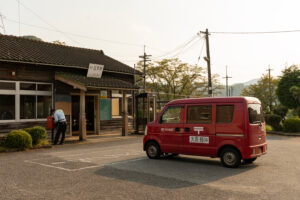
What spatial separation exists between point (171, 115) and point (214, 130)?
1673mm

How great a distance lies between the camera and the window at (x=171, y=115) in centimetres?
925

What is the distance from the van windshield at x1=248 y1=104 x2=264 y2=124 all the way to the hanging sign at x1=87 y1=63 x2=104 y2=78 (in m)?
11.7

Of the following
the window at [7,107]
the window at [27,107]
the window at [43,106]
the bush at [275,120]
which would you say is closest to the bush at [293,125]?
the bush at [275,120]

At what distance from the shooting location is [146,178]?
22.6 ft

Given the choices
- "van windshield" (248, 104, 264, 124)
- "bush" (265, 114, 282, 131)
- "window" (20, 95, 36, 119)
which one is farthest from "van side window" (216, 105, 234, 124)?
"bush" (265, 114, 282, 131)

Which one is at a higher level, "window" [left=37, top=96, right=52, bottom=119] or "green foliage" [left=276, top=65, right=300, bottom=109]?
"green foliage" [left=276, top=65, right=300, bottom=109]

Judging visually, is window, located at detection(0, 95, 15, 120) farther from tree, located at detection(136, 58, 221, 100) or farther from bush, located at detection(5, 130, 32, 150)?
tree, located at detection(136, 58, 221, 100)

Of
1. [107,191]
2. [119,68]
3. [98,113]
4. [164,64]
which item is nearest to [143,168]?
[107,191]

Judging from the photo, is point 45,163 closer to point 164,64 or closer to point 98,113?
point 98,113

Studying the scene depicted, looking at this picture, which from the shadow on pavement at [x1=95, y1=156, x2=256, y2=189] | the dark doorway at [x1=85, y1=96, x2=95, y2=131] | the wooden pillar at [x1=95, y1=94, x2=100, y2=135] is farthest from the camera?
the dark doorway at [x1=85, y1=96, x2=95, y2=131]

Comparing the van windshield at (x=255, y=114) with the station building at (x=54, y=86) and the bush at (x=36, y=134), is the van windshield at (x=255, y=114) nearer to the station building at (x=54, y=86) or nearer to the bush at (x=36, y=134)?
the station building at (x=54, y=86)

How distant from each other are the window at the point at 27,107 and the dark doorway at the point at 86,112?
3.21 m

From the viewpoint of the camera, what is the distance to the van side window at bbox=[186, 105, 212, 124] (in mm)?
8609

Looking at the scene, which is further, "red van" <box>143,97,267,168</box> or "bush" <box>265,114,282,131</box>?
"bush" <box>265,114,282,131</box>
